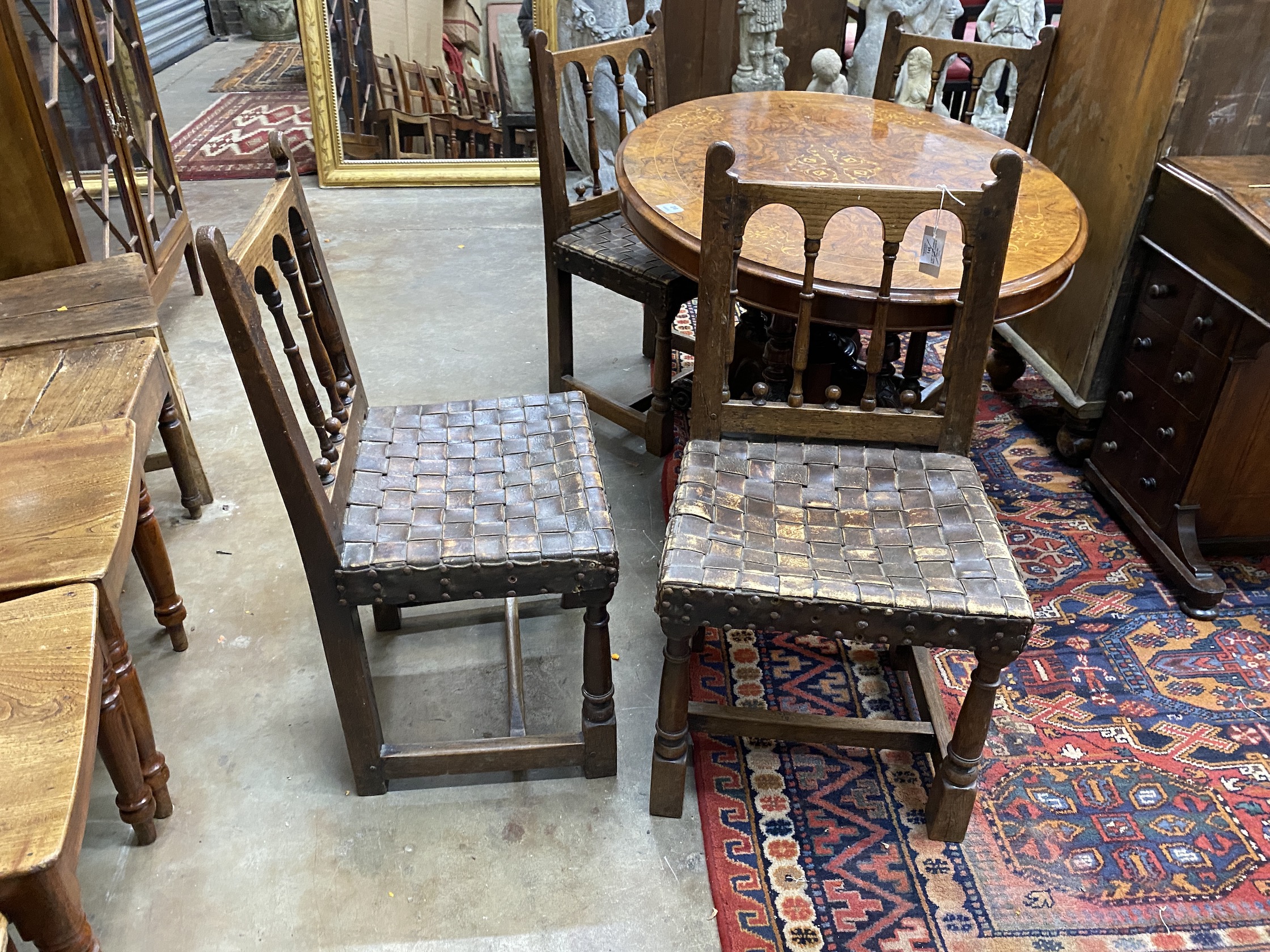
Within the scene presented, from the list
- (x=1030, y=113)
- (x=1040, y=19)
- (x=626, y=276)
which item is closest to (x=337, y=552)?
(x=626, y=276)

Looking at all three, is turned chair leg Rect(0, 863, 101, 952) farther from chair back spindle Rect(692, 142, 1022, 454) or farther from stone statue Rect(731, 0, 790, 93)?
stone statue Rect(731, 0, 790, 93)

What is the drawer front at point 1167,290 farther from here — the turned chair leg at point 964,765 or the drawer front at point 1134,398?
the turned chair leg at point 964,765

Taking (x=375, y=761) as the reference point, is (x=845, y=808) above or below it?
below

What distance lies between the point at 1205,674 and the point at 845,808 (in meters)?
0.99

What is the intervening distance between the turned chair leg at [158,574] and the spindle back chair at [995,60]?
234 cm

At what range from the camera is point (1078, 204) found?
6.63ft

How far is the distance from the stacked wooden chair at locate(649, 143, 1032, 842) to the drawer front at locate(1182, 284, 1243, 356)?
862mm

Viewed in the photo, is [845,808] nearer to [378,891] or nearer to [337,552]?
[378,891]

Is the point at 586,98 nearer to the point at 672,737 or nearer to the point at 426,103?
the point at 672,737

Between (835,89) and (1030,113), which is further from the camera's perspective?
(835,89)

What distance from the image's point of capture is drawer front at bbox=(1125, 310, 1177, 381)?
232 cm

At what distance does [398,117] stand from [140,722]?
12.7 feet

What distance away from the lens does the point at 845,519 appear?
1.60m

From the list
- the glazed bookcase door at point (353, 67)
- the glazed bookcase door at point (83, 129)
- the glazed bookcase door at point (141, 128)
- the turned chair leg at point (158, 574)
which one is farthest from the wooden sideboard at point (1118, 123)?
the glazed bookcase door at point (353, 67)
